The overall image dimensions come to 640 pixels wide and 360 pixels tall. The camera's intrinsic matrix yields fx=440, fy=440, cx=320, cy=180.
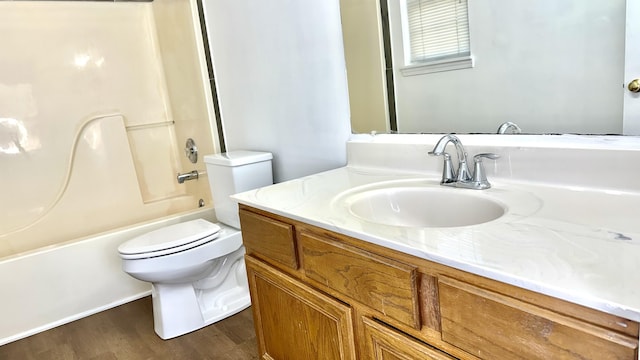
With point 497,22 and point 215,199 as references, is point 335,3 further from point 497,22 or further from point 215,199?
point 215,199

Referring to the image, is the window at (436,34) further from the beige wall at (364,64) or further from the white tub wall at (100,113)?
the white tub wall at (100,113)

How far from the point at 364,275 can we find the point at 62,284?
6.37ft

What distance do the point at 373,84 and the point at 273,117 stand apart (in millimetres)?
609

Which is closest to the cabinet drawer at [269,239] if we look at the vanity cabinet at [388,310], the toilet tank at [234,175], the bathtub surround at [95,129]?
the vanity cabinet at [388,310]

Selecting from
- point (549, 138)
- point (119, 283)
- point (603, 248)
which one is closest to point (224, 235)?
point (119, 283)

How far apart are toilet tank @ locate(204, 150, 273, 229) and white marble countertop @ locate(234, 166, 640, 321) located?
2.59 ft

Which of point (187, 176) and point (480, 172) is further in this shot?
point (187, 176)

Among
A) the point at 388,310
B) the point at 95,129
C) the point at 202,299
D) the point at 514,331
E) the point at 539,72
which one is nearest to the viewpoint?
the point at 514,331

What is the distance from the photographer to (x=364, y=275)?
100 cm

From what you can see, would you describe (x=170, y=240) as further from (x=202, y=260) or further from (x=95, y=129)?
(x=95, y=129)

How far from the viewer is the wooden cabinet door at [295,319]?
112cm

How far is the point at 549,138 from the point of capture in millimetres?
1196

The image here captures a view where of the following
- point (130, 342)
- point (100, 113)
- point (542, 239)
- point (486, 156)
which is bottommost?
point (130, 342)

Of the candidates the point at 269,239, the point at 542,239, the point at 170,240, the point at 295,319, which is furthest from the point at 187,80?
the point at 542,239
